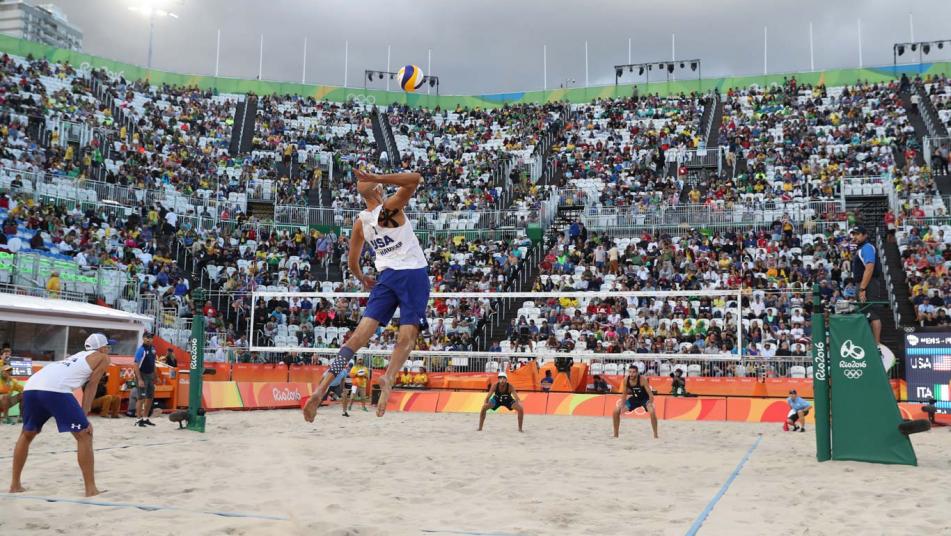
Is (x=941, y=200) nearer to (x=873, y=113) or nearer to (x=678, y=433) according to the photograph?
(x=873, y=113)

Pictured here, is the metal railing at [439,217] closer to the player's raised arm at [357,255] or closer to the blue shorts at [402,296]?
the player's raised arm at [357,255]

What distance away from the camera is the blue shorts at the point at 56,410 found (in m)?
7.31

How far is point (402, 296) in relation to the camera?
6.06 meters

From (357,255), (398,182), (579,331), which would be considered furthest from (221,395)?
(398,182)

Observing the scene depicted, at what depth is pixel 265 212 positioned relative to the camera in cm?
3253

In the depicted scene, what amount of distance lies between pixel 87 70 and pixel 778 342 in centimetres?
3080

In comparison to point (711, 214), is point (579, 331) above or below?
below

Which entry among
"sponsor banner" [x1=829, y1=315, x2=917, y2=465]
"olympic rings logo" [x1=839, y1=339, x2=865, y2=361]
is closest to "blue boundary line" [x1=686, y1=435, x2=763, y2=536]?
"sponsor banner" [x1=829, y1=315, x2=917, y2=465]

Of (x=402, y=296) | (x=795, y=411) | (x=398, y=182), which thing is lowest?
(x=795, y=411)

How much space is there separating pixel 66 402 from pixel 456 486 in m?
3.63

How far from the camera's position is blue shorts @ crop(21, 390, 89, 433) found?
24.0 ft

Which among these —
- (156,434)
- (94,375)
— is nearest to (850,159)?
(156,434)

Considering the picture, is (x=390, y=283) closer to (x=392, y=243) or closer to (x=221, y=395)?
(x=392, y=243)

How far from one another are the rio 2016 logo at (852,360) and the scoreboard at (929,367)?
504 centimetres
